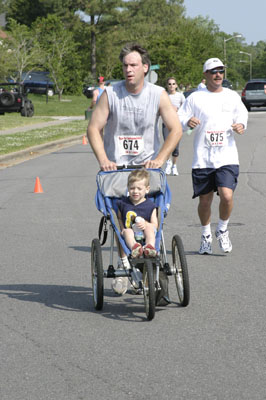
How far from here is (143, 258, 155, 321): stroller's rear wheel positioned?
571cm

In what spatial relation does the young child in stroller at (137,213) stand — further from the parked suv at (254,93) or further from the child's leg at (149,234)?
the parked suv at (254,93)

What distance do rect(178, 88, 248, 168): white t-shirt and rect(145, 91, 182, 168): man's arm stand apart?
1892 millimetres

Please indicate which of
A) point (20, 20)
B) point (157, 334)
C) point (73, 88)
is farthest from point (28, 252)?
point (20, 20)

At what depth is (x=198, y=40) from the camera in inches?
3580

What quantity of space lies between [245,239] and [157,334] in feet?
13.0

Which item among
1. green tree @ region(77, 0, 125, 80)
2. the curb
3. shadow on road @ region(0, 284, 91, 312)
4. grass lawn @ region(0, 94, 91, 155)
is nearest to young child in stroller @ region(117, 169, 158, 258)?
shadow on road @ region(0, 284, 91, 312)

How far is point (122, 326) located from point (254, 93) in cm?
4343

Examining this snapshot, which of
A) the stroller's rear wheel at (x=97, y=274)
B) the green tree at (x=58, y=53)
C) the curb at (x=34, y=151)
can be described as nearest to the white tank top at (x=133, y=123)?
the stroller's rear wheel at (x=97, y=274)

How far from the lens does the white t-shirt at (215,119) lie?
8.40 m

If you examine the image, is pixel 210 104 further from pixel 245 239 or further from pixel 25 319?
pixel 25 319

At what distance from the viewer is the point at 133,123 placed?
6.41 metres

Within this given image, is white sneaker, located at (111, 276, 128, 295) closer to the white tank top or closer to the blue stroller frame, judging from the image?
the blue stroller frame

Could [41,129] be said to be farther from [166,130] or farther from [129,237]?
[129,237]

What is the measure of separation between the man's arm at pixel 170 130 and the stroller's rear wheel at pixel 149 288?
84 centimetres
